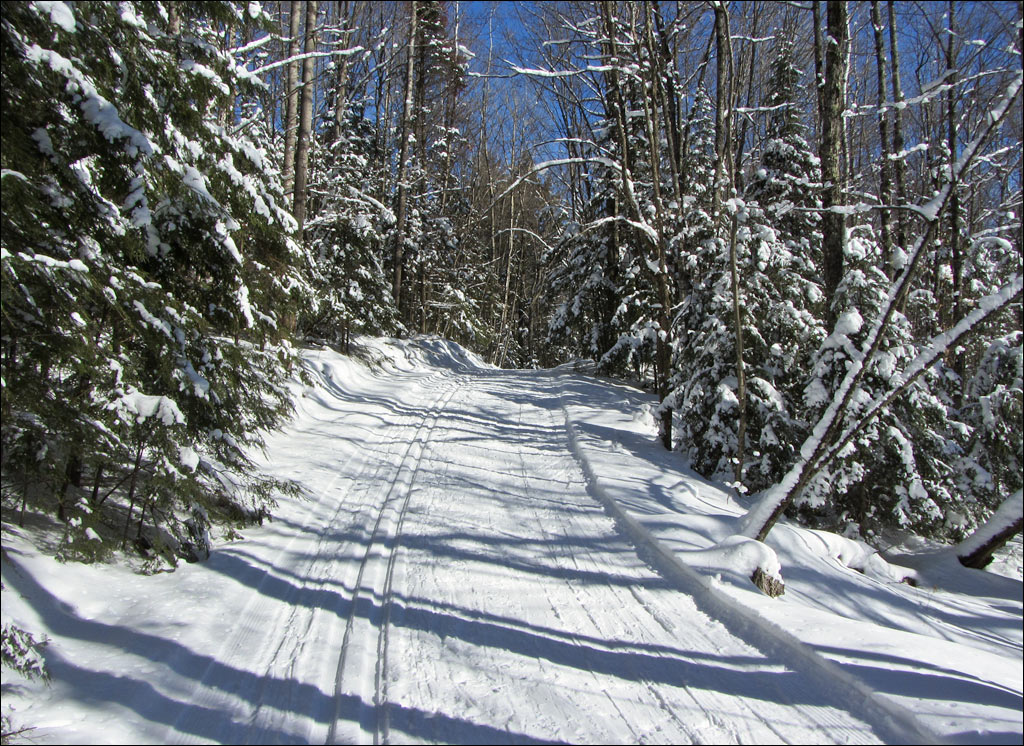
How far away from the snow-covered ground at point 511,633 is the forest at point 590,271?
65 centimetres

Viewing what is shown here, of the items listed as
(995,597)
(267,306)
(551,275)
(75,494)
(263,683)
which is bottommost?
(995,597)

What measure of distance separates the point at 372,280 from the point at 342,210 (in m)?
2.00

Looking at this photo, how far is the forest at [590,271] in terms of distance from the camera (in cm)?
393

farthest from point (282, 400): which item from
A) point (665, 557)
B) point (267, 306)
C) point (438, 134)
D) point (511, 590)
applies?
point (438, 134)

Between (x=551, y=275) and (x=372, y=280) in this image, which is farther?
(x=551, y=275)

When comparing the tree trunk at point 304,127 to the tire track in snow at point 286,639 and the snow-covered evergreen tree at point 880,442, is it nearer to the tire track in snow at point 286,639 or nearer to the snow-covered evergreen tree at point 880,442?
the tire track in snow at point 286,639

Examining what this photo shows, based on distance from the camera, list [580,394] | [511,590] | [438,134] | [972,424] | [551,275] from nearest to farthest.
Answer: [511,590] → [972,424] → [580,394] → [551,275] → [438,134]

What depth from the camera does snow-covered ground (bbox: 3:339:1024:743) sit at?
3.04 m

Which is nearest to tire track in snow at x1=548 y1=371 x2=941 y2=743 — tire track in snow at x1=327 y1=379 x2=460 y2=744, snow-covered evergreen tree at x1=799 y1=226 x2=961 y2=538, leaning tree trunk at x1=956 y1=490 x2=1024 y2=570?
tire track in snow at x1=327 y1=379 x2=460 y2=744

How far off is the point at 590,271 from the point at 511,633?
618 inches

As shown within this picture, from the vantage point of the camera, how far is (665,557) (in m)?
5.25

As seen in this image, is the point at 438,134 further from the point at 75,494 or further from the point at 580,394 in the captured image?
the point at 75,494

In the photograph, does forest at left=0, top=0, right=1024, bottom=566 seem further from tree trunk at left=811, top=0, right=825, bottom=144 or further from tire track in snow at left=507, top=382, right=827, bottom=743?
tire track in snow at left=507, top=382, right=827, bottom=743

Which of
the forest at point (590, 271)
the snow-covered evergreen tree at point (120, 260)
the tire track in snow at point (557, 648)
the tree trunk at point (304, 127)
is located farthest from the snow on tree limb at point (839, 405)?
the tree trunk at point (304, 127)
